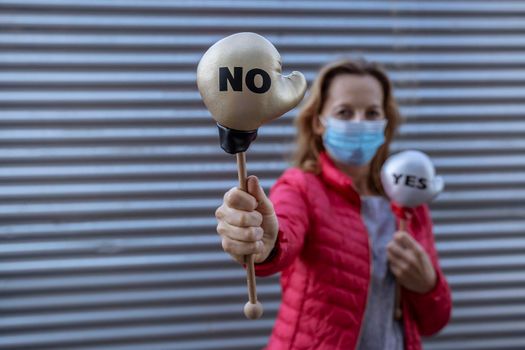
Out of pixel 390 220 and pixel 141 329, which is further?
pixel 141 329

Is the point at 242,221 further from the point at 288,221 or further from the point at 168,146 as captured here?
the point at 168,146

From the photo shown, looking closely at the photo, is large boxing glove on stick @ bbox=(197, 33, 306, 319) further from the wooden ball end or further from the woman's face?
the woman's face

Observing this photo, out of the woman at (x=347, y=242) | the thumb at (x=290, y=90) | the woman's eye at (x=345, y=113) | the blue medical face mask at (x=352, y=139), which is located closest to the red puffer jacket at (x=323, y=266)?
the woman at (x=347, y=242)

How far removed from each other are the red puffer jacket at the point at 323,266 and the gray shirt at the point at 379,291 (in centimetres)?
8

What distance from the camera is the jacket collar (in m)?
1.91

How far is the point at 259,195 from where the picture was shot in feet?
4.26

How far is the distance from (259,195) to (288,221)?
0.39 m

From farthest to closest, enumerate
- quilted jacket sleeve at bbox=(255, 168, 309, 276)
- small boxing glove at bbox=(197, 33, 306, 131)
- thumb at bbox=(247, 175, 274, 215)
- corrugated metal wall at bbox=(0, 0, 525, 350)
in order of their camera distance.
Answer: corrugated metal wall at bbox=(0, 0, 525, 350) → quilted jacket sleeve at bbox=(255, 168, 309, 276) → thumb at bbox=(247, 175, 274, 215) → small boxing glove at bbox=(197, 33, 306, 131)

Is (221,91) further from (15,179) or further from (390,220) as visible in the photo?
(15,179)

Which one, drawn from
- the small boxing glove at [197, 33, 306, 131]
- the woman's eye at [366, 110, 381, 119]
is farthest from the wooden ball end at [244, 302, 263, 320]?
the woman's eye at [366, 110, 381, 119]

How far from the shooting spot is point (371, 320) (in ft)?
6.13

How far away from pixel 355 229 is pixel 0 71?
2131 millimetres

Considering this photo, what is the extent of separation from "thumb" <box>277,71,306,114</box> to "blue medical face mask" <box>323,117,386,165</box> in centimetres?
67

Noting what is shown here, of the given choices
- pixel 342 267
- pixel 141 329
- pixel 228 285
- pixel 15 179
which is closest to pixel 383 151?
pixel 342 267
